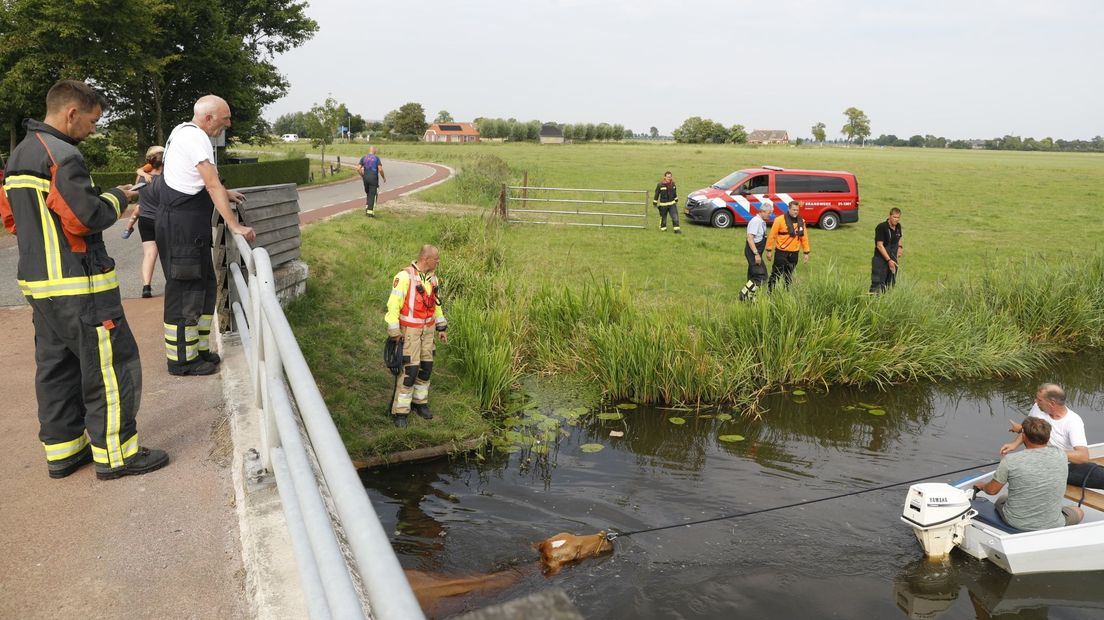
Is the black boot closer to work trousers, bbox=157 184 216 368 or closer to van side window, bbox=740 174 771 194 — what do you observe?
work trousers, bbox=157 184 216 368

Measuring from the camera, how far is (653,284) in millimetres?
14938

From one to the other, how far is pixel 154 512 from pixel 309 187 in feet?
96.4

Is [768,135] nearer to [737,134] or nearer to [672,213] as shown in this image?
[737,134]

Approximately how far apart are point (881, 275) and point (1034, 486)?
6.46m

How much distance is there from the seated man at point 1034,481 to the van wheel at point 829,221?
18090mm

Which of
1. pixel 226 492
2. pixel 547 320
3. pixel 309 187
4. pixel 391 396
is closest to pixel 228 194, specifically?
pixel 226 492

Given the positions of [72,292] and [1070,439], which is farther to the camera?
[1070,439]

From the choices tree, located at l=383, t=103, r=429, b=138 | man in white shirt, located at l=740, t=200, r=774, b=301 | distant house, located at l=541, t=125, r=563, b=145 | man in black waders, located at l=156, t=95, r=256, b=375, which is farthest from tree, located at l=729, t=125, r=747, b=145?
man in black waders, located at l=156, t=95, r=256, b=375

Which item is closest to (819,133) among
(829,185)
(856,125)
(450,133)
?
(856,125)

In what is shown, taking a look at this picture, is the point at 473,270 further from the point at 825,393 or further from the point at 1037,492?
the point at 1037,492

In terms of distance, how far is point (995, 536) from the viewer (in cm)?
629

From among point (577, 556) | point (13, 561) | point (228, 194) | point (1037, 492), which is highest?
point (228, 194)

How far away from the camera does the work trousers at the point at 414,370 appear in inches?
297

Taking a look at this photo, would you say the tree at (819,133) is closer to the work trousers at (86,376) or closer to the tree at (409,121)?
the tree at (409,121)
